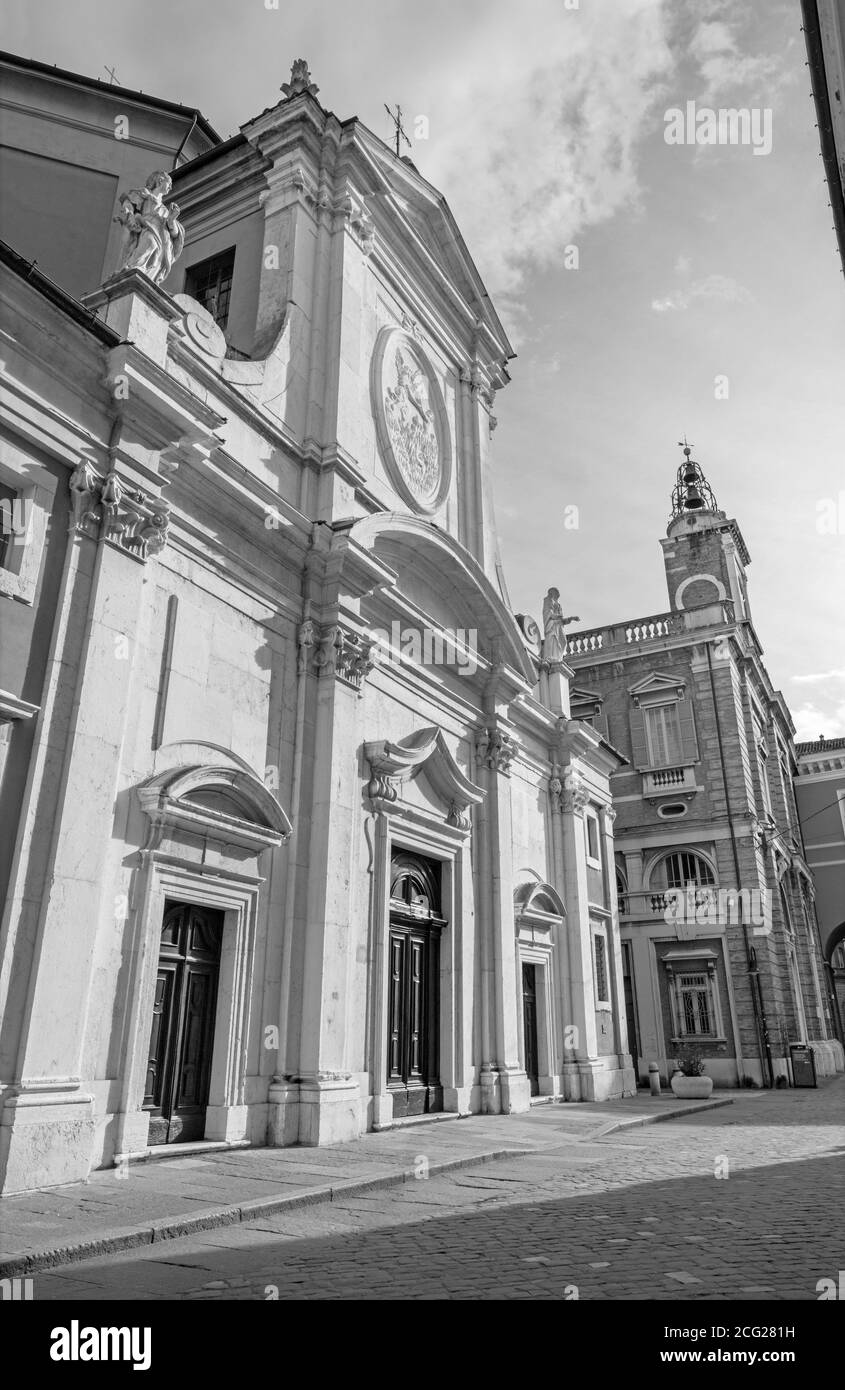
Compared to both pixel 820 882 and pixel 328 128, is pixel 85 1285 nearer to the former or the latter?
pixel 328 128

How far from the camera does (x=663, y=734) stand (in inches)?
1291

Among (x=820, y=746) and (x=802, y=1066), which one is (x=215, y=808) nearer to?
(x=802, y=1066)

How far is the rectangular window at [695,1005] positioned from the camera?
29.2 metres

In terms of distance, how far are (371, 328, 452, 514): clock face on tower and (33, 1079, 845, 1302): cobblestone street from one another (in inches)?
472

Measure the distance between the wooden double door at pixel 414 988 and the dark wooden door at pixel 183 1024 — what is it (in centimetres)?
393

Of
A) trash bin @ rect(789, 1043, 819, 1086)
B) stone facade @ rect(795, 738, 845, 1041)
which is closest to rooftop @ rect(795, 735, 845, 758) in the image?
stone facade @ rect(795, 738, 845, 1041)

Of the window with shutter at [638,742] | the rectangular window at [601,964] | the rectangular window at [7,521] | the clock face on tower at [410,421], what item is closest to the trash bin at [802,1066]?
the rectangular window at [601,964]

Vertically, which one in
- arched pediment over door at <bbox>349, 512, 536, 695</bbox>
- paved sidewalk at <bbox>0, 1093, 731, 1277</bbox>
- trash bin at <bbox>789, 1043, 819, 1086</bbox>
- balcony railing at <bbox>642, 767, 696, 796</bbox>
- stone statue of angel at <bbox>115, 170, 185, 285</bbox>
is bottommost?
paved sidewalk at <bbox>0, 1093, 731, 1277</bbox>

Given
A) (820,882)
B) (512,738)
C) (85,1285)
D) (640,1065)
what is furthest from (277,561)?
(820,882)

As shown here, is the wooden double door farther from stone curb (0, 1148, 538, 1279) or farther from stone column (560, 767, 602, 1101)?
stone column (560, 767, 602, 1101)

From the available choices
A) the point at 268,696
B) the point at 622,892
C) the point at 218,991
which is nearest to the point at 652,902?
the point at 622,892

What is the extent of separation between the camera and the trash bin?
26875 mm

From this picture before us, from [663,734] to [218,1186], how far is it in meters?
27.1
